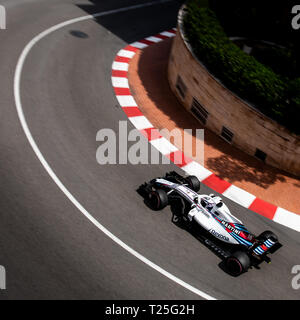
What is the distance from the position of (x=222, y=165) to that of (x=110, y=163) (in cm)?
365

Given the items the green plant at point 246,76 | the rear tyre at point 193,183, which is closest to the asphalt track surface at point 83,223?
the rear tyre at point 193,183

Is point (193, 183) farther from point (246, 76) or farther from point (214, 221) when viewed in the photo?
point (246, 76)

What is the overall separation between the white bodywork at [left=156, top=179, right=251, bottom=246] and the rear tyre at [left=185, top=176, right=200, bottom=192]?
502 millimetres

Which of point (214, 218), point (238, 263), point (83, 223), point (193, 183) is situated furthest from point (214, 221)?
point (83, 223)

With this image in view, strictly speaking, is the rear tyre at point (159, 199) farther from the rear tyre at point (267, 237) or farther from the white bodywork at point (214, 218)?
the rear tyre at point (267, 237)

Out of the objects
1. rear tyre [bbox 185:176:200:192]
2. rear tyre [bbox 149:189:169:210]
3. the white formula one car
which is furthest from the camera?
rear tyre [bbox 185:176:200:192]

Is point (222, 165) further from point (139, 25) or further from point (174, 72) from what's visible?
point (139, 25)

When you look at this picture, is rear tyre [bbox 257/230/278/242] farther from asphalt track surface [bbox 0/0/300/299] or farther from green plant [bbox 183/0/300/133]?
green plant [bbox 183/0/300/133]

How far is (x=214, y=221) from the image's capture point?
820cm

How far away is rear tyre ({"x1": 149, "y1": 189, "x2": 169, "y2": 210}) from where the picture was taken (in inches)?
334

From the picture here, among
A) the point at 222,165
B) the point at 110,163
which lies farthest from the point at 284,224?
the point at 110,163

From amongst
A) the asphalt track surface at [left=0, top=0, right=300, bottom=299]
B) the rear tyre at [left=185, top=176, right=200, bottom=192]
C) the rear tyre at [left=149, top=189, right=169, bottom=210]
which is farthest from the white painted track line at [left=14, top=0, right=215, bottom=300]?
the rear tyre at [left=185, top=176, right=200, bottom=192]

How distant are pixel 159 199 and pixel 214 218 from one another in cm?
141

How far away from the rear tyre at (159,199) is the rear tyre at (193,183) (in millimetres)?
979
